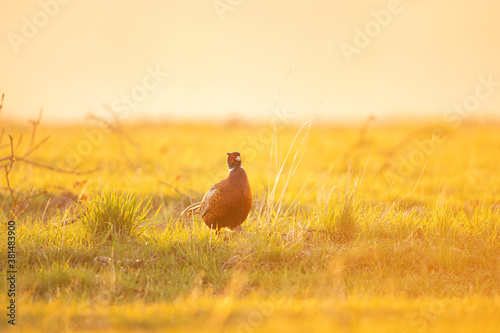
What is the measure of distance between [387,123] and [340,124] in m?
2.28

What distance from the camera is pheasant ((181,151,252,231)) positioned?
5.63m

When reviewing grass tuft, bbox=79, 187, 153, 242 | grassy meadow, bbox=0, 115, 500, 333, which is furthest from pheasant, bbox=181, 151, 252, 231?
grass tuft, bbox=79, 187, 153, 242

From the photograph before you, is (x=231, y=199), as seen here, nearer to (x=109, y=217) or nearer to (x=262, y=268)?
(x=262, y=268)

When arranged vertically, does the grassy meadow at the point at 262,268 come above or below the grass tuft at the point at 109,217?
below

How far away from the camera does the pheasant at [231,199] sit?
5.63 m

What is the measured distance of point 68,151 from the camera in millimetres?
14750

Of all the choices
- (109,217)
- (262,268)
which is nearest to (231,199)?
(262,268)

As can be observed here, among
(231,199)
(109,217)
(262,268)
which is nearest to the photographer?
(262,268)

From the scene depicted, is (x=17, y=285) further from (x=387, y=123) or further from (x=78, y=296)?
(x=387, y=123)

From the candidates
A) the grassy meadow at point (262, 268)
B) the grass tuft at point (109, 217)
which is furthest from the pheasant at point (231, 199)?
the grass tuft at point (109, 217)

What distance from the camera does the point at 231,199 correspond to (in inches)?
221

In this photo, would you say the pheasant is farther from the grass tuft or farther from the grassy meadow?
the grass tuft

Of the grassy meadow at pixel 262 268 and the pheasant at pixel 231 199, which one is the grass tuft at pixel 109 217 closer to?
the grassy meadow at pixel 262 268

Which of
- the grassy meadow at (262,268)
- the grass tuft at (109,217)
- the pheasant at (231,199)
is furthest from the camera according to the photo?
the grass tuft at (109,217)
